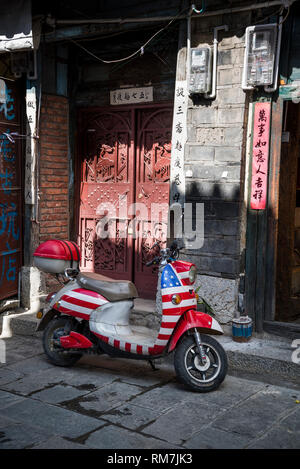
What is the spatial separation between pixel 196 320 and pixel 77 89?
437cm

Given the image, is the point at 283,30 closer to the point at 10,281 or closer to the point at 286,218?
the point at 286,218

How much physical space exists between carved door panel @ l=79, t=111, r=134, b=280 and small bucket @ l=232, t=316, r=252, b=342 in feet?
6.72

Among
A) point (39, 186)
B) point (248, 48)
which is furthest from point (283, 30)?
point (39, 186)

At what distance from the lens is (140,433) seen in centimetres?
419

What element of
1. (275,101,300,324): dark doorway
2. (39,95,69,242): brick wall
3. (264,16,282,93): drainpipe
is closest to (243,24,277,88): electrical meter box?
(264,16,282,93): drainpipe

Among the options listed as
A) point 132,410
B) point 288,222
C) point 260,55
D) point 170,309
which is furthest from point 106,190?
point 132,410

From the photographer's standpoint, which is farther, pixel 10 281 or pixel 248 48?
pixel 10 281

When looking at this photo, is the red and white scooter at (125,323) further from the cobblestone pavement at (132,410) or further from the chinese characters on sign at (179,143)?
the chinese characters on sign at (179,143)

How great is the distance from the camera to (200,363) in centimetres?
501

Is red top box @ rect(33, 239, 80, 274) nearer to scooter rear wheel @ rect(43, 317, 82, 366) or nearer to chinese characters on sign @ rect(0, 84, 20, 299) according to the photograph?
scooter rear wheel @ rect(43, 317, 82, 366)

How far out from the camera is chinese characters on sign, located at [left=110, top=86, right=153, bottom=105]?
23.5 ft
